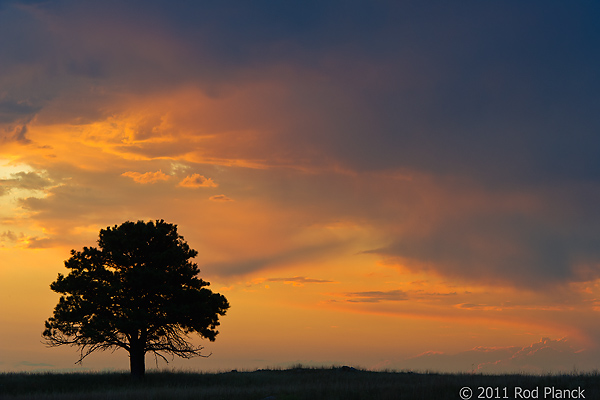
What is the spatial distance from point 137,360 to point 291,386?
13138mm

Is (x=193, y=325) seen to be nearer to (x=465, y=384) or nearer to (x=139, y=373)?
(x=139, y=373)

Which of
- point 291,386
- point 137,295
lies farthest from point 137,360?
point 291,386

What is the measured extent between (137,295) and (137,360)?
4.51 meters

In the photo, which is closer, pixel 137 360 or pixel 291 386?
pixel 291 386

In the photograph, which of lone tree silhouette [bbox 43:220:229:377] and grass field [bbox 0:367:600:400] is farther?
lone tree silhouette [bbox 43:220:229:377]

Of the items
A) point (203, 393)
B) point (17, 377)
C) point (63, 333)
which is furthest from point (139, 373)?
point (203, 393)

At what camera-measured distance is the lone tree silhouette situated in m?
41.5

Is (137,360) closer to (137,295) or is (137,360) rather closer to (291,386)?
(137,295)

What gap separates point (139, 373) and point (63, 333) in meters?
5.71

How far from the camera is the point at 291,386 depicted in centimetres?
3509

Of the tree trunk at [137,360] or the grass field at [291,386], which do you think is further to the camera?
the tree trunk at [137,360]

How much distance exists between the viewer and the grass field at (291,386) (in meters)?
31.2

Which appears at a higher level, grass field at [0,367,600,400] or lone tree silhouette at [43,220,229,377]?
lone tree silhouette at [43,220,229,377]

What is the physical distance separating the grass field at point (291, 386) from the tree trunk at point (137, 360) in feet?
1.74
